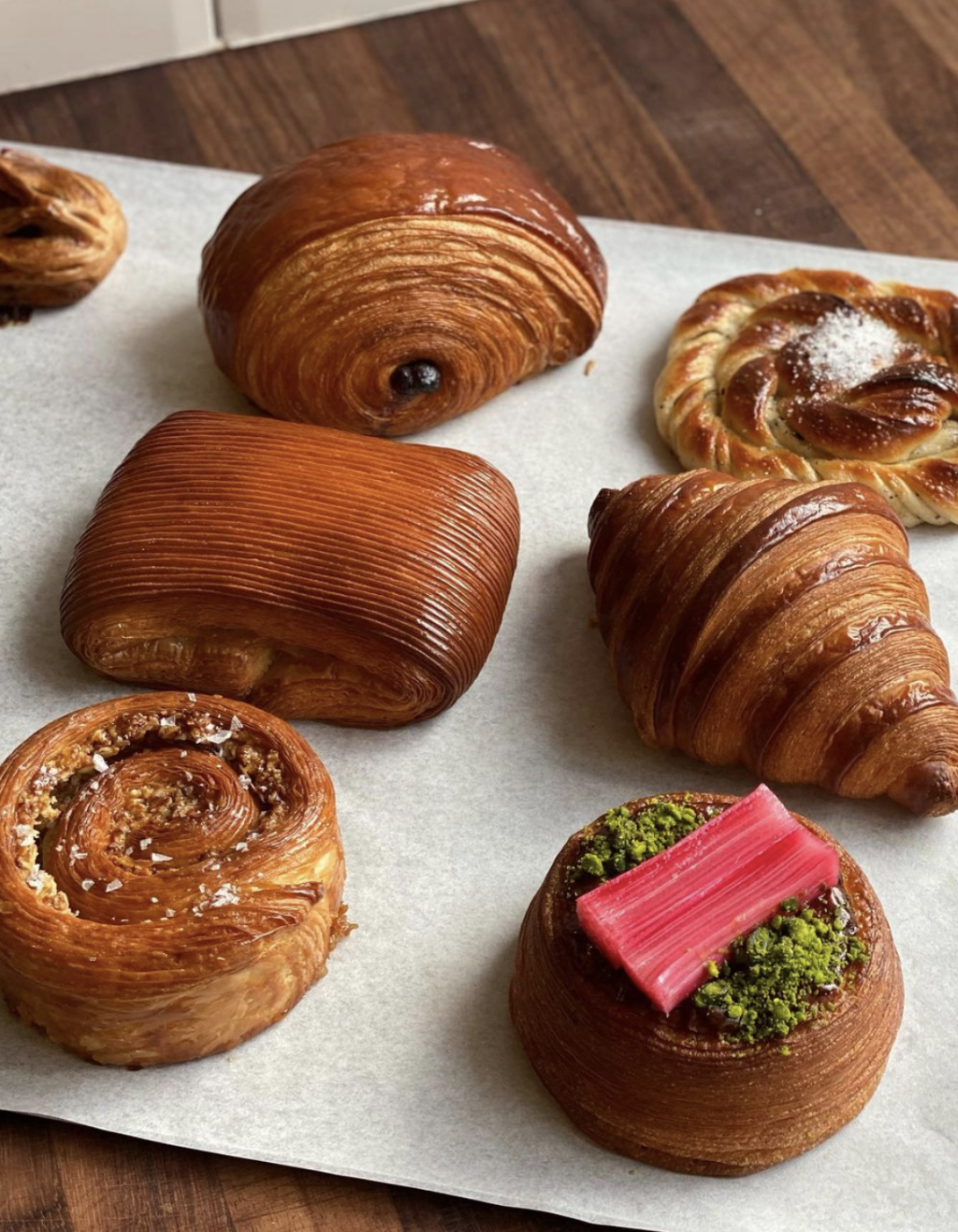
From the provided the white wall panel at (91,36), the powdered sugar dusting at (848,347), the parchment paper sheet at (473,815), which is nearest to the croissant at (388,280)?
the parchment paper sheet at (473,815)

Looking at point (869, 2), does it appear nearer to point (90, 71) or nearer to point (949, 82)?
point (949, 82)

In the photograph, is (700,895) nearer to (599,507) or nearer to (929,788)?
(929,788)

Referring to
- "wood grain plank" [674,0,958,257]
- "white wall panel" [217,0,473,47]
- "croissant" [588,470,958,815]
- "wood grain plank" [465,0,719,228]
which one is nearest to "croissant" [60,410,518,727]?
"croissant" [588,470,958,815]

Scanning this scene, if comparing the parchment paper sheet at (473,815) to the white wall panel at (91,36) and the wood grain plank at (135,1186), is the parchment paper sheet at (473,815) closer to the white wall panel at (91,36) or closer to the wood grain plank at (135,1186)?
the wood grain plank at (135,1186)

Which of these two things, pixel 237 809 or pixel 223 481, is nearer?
pixel 237 809

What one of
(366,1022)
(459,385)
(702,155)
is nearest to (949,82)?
(702,155)

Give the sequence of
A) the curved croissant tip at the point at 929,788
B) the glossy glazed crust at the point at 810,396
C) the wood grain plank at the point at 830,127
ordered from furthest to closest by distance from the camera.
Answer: the wood grain plank at the point at 830,127 → the glossy glazed crust at the point at 810,396 → the curved croissant tip at the point at 929,788
